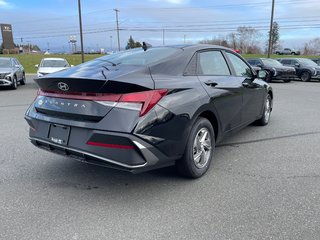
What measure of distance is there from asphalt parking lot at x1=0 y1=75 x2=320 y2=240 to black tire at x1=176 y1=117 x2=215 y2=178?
0.44 feet

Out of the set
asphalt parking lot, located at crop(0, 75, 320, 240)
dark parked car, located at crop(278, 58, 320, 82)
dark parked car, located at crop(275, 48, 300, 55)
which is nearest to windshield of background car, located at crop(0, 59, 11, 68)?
asphalt parking lot, located at crop(0, 75, 320, 240)

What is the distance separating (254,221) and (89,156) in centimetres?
169

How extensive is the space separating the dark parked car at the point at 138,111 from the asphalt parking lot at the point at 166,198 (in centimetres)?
41

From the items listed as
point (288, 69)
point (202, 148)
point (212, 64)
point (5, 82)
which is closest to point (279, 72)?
point (288, 69)

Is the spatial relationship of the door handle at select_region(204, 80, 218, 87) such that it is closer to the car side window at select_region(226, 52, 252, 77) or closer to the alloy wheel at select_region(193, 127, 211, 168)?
the alloy wheel at select_region(193, 127, 211, 168)

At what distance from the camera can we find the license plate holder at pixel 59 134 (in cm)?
343

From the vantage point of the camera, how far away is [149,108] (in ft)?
10.5

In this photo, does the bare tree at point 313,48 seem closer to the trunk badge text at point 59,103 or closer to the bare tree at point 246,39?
the bare tree at point 246,39

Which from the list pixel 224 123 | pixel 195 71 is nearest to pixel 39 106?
pixel 195 71

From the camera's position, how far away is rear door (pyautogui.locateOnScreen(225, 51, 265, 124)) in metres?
5.11

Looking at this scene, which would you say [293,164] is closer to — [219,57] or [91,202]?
[219,57]

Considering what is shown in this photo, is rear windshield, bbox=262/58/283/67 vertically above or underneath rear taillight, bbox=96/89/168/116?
underneath

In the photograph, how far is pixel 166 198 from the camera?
138 inches

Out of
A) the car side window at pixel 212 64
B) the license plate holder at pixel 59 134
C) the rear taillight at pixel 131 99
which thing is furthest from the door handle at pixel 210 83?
the license plate holder at pixel 59 134
